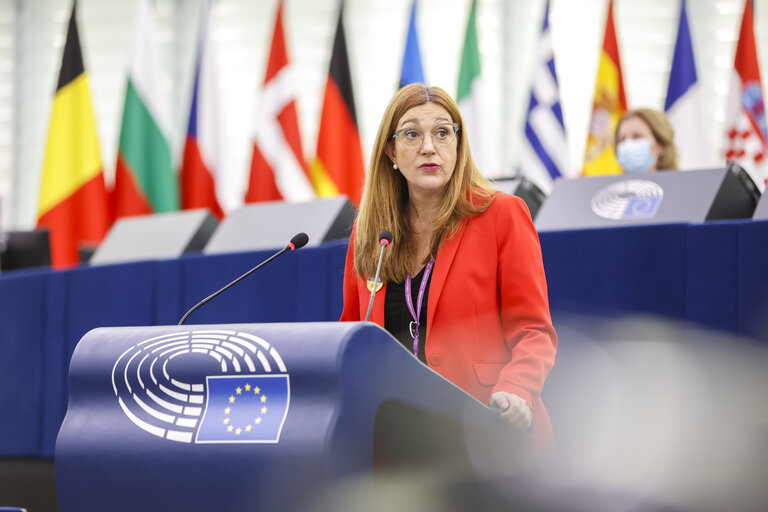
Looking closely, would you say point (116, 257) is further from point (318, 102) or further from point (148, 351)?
point (318, 102)

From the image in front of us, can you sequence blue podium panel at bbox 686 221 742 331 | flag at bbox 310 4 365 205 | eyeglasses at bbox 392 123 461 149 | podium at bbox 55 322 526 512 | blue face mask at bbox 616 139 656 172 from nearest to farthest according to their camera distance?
podium at bbox 55 322 526 512 → eyeglasses at bbox 392 123 461 149 → blue podium panel at bbox 686 221 742 331 → blue face mask at bbox 616 139 656 172 → flag at bbox 310 4 365 205

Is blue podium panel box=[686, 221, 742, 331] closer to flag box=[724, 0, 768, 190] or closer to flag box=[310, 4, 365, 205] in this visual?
flag box=[724, 0, 768, 190]

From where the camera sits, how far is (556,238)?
2.79 meters

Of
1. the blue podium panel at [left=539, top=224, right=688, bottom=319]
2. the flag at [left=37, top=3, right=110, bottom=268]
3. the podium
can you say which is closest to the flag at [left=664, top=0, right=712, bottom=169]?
the blue podium panel at [left=539, top=224, right=688, bottom=319]

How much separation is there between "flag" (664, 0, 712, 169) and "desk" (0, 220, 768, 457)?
8.36 ft

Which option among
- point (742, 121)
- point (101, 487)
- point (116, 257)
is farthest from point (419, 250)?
point (742, 121)

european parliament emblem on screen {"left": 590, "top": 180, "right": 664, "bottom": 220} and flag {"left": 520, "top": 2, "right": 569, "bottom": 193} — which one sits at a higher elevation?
flag {"left": 520, "top": 2, "right": 569, "bottom": 193}

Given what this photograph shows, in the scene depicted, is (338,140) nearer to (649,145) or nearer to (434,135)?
(649,145)

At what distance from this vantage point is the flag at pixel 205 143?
5.64m

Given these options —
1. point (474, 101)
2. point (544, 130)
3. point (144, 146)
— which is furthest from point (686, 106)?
point (144, 146)

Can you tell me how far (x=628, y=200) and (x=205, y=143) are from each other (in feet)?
11.4

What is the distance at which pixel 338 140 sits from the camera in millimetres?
5605

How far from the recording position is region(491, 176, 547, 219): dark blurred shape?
10.5 feet

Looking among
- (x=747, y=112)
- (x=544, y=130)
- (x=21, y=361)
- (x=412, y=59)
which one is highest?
(x=412, y=59)
